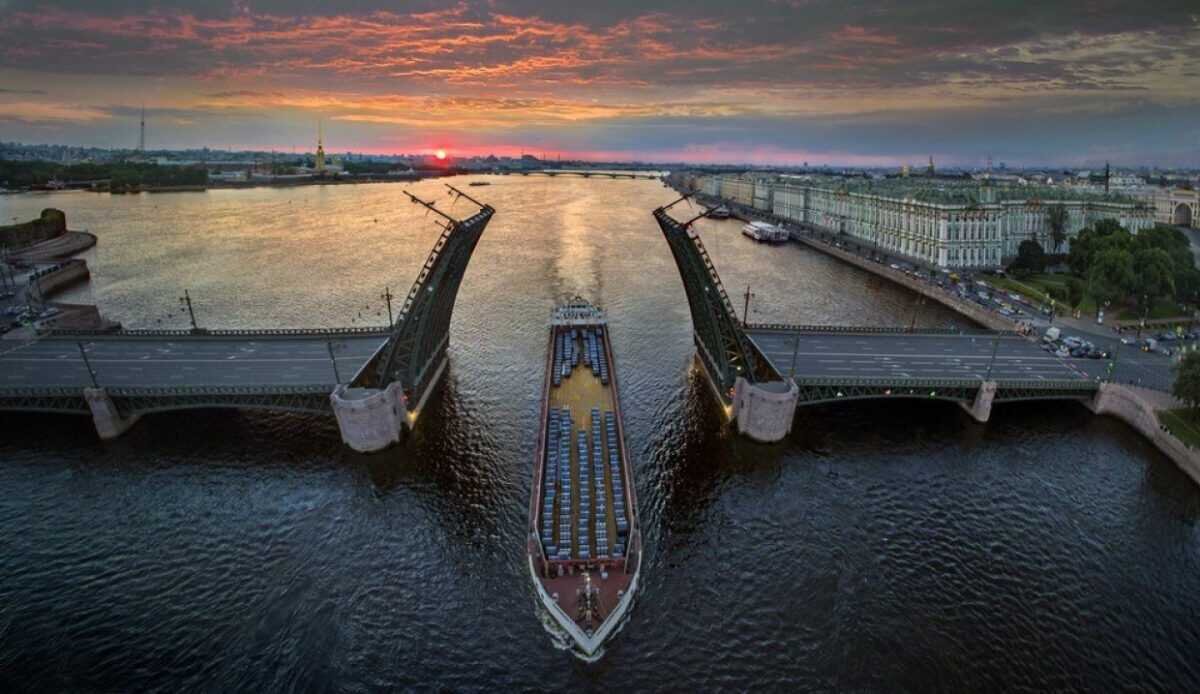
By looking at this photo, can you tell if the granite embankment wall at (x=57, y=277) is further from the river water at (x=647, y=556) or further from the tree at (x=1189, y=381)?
the tree at (x=1189, y=381)

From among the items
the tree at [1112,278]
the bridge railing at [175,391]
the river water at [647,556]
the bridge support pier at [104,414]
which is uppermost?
the tree at [1112,278]

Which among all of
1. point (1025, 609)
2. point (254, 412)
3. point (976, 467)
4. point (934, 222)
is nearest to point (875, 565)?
point (1025, 609)

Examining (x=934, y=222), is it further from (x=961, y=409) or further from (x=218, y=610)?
(x=218, y=610)

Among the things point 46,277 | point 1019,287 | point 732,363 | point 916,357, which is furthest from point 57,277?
point 1019,287

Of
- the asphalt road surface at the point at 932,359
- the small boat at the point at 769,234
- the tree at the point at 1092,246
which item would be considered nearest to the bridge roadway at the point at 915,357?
the asphalt road surface at the point at 932,359

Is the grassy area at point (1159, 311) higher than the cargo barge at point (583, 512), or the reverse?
the grassy area at point (1159, 311)

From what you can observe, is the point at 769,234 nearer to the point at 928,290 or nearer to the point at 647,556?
the point at 928,290

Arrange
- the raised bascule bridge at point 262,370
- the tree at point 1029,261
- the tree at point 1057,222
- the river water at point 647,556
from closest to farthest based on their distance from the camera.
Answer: the river water at point 647,556 → the raised bascule bridge at point 262,370 → the tree at point 1029,261 → the tree at point 1057,222
